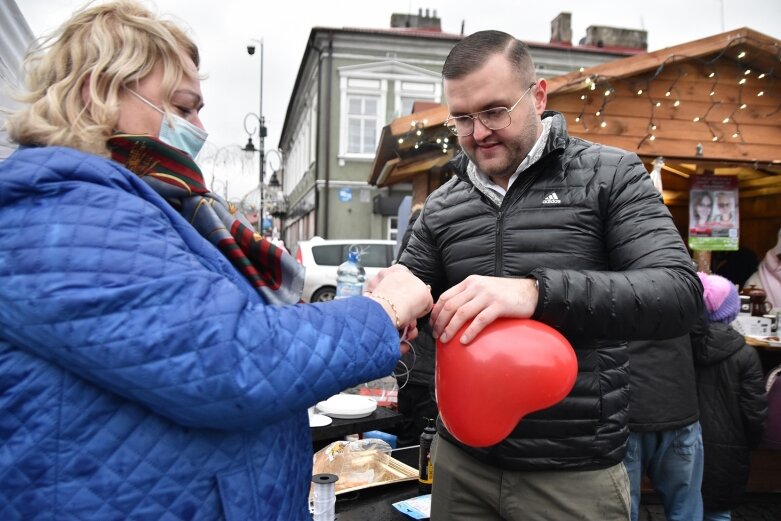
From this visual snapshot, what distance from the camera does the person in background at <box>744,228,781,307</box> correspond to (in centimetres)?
602

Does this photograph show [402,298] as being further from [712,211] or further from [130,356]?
[712,211]

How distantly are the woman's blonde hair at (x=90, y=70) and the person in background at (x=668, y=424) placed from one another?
299cm

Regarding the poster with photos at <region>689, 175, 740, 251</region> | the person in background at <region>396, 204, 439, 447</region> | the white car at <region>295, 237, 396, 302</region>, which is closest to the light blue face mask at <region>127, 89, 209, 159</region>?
the person in background at <region>396, 204, 439, 447</region>

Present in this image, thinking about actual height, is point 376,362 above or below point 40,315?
below

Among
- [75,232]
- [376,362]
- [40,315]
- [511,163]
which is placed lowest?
[376,362]

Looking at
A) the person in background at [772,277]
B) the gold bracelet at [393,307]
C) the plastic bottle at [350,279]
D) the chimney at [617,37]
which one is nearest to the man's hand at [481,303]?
the gold bracelet at [393,307]

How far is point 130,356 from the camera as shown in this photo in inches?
32.3

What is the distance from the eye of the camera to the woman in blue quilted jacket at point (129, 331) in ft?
2.69

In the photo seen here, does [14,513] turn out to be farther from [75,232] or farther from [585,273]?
[585,273]

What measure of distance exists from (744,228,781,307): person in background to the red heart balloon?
19.3 ft

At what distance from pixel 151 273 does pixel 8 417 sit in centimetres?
36

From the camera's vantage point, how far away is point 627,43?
918 inches

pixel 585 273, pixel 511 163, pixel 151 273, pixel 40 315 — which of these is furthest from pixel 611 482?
pixel 40 315

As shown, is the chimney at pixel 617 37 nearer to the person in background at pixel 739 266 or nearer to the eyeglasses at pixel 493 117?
the person in background at pixel 739 266
